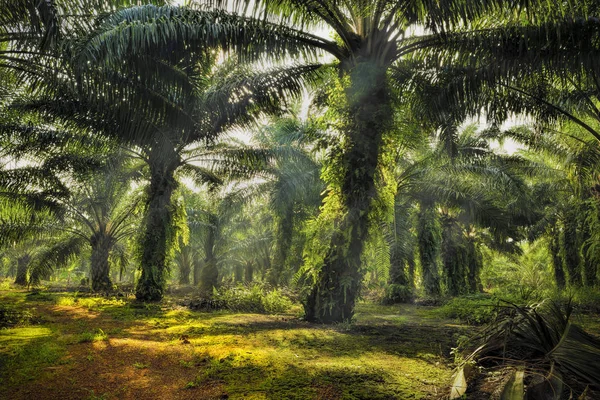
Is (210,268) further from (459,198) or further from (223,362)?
(223,362)

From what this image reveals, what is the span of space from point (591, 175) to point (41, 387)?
519 inches

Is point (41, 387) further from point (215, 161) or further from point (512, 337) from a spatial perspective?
point (215, 161)

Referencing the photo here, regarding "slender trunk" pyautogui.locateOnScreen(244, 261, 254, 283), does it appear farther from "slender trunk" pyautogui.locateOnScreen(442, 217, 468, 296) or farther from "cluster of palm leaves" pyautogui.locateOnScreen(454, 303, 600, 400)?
"cluster of palm leaves" pyautogui.locateOnScreen(454, 303, 600, 400)

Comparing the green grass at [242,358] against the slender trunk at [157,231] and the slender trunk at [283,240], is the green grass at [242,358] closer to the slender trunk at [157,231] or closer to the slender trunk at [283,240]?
the slender trunk at [157,231]

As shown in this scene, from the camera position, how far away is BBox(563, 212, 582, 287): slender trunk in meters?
15.7

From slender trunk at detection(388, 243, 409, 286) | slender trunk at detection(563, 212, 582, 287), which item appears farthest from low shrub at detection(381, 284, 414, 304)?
slender trunk at detection(563, 212, 582, 287)

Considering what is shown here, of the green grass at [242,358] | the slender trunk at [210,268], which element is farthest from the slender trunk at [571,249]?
the slender trunk at [210,268]

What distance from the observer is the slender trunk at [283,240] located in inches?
623

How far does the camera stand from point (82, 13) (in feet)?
21.1

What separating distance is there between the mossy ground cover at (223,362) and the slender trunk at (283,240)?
989cm

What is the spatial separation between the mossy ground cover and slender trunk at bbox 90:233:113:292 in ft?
32.1

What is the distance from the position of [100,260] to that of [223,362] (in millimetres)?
13853

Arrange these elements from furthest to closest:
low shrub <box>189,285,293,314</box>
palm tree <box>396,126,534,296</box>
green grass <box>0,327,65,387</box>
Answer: palm tree <box>396,126,534,296</box> < low shrub <box>189,285,293,314</box> < green grass <box>0,327,65,387</box>

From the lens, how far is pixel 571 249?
53.2ft
